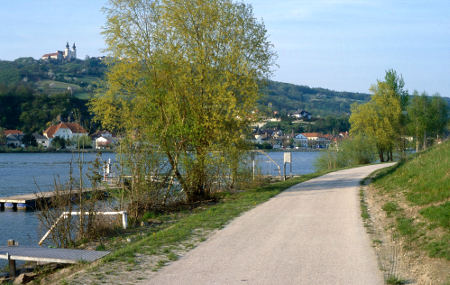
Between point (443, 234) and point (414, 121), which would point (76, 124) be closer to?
point (443, 234)

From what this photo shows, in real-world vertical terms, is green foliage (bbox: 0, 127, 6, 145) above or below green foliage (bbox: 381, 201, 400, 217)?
above

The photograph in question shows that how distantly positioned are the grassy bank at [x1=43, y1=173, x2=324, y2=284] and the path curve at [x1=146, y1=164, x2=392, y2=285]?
1.29 ft

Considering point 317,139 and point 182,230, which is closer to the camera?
point 182,230

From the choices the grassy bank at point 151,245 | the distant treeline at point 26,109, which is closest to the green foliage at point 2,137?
the distant treeline at point 26,109

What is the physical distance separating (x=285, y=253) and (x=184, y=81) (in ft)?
37.0

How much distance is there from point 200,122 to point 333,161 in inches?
1269

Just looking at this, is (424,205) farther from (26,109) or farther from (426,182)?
(26,109)

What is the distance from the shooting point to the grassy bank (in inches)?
327

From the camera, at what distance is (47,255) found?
33.9ft

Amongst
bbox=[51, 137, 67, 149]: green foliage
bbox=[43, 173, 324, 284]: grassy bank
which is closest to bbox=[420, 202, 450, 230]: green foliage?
bbox=[43, 173, 324, 284]: grassy bank

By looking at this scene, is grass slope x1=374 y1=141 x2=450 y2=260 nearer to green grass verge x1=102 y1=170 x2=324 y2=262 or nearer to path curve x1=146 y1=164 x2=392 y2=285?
path curve x1=146 y1=164 x2=392 y2=285

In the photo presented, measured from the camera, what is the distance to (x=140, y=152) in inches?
653

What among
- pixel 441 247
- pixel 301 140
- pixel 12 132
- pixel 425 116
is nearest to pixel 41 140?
pixel 12 132

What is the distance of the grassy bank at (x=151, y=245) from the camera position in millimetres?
8305
